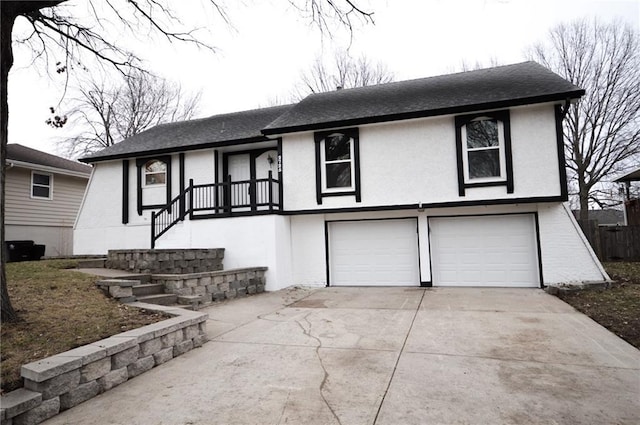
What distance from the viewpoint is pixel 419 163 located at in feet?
30.7

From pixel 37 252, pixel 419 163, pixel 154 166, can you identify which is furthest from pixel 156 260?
pixel 37 252

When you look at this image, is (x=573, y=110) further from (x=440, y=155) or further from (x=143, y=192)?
(x=143, y=192)

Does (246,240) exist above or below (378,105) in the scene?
below

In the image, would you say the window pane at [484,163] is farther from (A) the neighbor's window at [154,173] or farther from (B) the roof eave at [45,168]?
(B) the roof eave at [45,168]

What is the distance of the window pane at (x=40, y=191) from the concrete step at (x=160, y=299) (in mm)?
11909

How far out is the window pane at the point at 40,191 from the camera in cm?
1441

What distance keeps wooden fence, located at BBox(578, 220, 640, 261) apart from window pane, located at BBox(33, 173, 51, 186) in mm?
21256

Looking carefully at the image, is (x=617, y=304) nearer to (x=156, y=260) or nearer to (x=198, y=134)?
(x=156, y=260)

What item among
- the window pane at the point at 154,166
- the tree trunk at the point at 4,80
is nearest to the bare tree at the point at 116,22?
the tree trunk at the point at 4,80

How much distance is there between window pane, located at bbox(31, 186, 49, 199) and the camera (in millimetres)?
14414

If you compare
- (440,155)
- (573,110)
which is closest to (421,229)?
(440,155)

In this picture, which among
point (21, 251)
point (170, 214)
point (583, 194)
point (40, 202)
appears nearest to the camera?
point (170, 214)

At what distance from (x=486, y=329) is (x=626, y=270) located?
7925mm

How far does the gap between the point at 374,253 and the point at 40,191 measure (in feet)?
46.2
